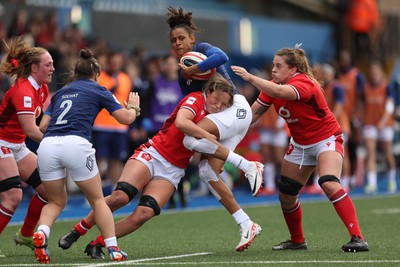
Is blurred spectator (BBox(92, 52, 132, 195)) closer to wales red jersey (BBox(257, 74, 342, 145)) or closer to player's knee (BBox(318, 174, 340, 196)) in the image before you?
wales red jersey (BBox(257, 74, 342, 145))

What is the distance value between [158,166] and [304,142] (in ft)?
4.47

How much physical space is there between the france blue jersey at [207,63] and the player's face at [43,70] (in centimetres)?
122

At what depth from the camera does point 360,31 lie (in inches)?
1014

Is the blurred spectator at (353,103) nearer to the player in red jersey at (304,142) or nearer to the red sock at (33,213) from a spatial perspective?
the player in red jersey at (304,142)

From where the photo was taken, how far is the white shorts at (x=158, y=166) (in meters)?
9.11

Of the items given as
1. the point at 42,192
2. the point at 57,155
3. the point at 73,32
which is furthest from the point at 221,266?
the point at 73,32

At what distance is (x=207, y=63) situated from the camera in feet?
29.6

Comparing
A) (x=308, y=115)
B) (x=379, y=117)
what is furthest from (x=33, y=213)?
(x=379, y=117)

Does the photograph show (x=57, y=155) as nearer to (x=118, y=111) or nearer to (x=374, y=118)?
(x=118, y=111)

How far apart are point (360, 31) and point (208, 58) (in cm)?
1732

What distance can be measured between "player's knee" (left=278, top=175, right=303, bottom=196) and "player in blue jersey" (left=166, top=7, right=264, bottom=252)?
0.48 m

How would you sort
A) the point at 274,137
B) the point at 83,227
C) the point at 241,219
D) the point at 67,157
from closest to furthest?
the point at 67,157
the point at 83,227
the point at 241,219
the point at 274,137

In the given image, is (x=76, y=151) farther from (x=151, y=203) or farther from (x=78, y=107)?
(x=151, y=203)

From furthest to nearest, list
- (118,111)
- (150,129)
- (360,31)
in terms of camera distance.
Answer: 1. (360,31)
2. (150,129)
3. (118,111)
